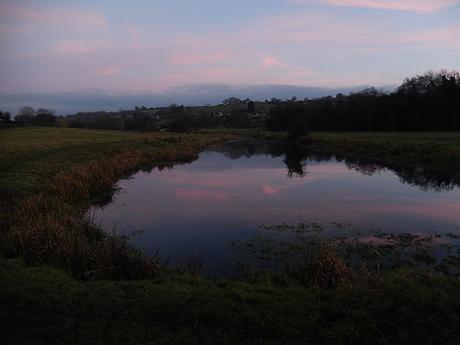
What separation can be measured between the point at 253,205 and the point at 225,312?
14.0m

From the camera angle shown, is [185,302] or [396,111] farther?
[396,111]

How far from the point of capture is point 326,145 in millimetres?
62250

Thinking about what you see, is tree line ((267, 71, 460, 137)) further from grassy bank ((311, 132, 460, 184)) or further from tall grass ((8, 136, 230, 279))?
tall grass ((8, 136, 230, 279))

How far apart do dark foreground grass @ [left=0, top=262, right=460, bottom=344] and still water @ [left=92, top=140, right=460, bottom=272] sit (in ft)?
12.5

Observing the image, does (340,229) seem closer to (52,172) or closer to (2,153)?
(52,172)

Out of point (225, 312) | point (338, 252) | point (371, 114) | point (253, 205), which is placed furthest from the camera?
point (371, 114)

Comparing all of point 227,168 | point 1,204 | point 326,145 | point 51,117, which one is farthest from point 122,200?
point 51,117

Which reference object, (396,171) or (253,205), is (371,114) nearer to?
(396,171)

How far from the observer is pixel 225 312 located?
268 inches

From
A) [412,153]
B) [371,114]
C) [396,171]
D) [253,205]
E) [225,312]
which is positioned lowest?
[253,205]

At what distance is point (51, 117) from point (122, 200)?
3171 inches

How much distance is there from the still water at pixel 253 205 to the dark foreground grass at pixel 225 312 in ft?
12.5

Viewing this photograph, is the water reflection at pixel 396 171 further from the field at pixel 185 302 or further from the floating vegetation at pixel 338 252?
the field at pixel 185 302

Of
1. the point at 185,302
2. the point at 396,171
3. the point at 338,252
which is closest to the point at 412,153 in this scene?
the point at 396,171
